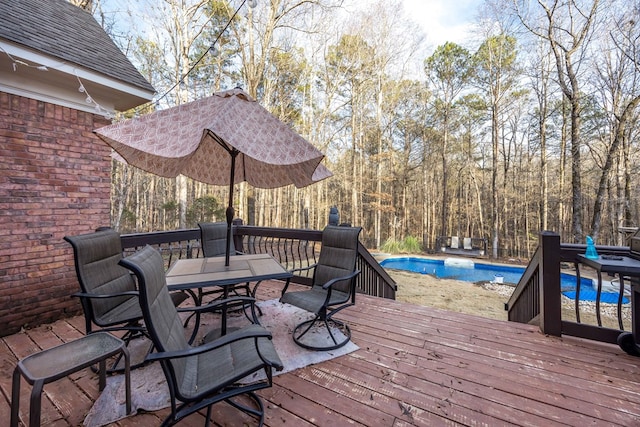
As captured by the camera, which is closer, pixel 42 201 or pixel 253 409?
pixel 253 409

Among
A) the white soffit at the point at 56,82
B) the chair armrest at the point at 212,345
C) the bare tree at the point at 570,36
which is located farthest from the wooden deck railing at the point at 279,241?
the bare tree at the point at 570,36

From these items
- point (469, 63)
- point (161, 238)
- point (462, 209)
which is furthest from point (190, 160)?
point (462, 209)

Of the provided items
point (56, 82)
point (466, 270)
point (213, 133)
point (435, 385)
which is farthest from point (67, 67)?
point (466, 270)

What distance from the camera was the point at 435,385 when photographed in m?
2.00

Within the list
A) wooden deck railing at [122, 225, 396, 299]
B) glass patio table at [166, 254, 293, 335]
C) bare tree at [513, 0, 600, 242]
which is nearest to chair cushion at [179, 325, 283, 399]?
glass patio table at [166, 254, 293, 335]

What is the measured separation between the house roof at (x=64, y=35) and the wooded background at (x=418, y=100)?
83.6 inches

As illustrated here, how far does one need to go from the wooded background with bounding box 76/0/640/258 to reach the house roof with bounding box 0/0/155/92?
2124 mm

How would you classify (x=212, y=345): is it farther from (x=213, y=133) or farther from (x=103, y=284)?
(x=103, y=284)

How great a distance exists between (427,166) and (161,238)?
16863 millimetres

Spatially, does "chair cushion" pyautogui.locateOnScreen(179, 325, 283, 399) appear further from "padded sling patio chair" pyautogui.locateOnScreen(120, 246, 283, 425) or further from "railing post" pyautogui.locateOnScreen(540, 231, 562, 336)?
"railing post" pyautogui.locateOnScreen(540, 231, 562, 336)

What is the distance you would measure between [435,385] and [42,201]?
13.9 feet

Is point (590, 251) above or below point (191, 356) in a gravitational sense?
above

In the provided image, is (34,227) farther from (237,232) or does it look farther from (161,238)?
(237,232)

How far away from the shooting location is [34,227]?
2.94 m
